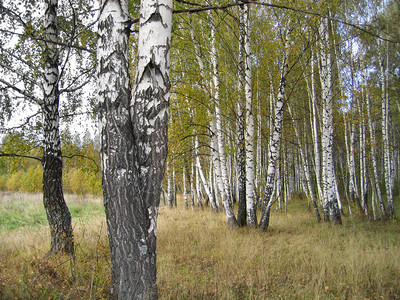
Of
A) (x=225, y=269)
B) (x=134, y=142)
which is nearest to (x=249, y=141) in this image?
(x=225, y=269)

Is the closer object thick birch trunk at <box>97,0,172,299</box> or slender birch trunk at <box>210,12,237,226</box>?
thick birch trunk at <box>97,0,172,299</box>

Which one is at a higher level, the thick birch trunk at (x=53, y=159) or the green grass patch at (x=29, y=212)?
the thick birch trunk at (x=53, y=159)

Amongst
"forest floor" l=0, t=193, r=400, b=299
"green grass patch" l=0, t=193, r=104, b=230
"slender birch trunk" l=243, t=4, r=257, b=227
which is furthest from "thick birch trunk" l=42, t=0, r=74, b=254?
"green grass patch" l=0, t=193, r=104, b=230

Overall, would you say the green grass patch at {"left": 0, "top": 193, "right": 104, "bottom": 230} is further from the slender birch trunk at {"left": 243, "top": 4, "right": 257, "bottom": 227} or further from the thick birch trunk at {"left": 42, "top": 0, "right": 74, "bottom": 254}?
the slender birch trunk at {"left": 243, "top": 4, "right": 257, "bottom": 227}

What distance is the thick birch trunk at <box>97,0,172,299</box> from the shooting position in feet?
7.38

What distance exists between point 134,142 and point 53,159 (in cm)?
322

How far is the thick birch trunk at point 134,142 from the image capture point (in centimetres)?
225

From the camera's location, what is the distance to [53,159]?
4723mm

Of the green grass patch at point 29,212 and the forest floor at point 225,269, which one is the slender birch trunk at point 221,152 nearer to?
the forest floor at point 225,269

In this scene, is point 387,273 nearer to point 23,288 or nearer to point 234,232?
point 234,232

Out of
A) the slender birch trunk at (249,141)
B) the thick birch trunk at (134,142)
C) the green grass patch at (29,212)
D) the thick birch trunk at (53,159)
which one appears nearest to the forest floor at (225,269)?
the thick birch trunk at (53,159)

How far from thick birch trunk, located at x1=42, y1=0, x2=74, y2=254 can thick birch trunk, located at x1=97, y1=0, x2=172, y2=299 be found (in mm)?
2876

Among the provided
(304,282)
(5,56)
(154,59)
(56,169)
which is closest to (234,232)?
(304,282)

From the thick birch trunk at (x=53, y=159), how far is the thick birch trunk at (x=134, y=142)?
9.43ft
